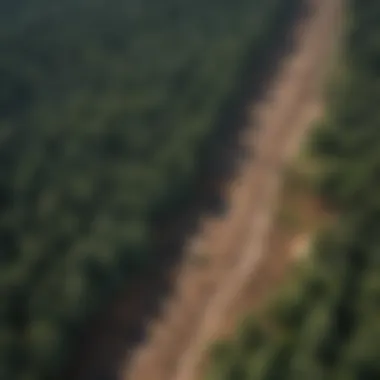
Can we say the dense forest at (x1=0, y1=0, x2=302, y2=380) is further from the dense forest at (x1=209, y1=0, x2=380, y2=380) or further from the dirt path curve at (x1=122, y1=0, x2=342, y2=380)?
the dense forest at (x1=209, y1=0, x2=380, y2=380)

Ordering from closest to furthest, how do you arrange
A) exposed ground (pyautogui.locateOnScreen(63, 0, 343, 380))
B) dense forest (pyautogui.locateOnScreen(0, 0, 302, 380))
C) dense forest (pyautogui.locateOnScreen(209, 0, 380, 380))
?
dense forest (pyautogui.locateOnScreen(209, 0, 380, 380)), exposed ground (pyautogui.locateOnScreen(63, 0, 343, 380)), dense forest (pyautogui.locateOnScreen(0, 0, 302, 380))

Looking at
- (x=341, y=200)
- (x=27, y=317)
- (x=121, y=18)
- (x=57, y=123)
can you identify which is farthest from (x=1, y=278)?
(x=121, y=18)

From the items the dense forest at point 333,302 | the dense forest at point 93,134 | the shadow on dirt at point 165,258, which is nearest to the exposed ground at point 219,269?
the shadow on dirt at point 165,258

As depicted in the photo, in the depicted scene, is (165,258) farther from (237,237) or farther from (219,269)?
(237,237)

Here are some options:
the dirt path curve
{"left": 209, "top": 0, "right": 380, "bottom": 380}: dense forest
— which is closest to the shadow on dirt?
the dirt path curve

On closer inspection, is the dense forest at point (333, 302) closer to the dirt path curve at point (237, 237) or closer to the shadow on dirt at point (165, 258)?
the dirt path curve at point (237, 237)
